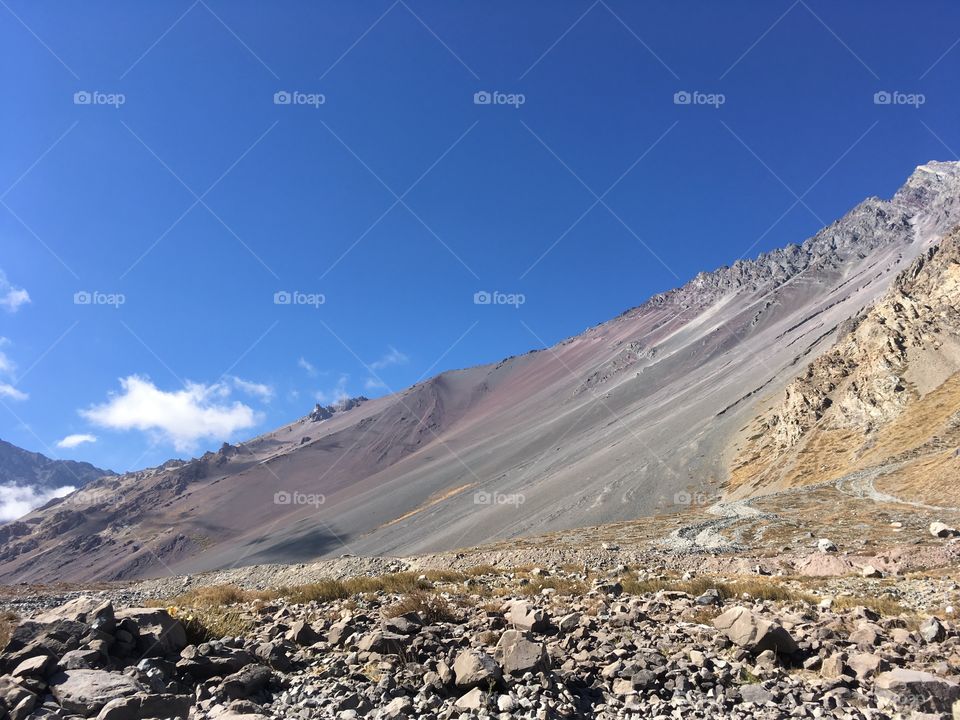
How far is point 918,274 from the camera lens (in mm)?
71625

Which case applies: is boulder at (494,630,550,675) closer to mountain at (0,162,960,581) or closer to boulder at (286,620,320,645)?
boulder at (286,620,320,645)

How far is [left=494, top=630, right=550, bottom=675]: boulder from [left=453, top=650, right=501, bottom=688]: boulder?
0.25 meters

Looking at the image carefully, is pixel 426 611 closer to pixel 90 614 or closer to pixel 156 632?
pixel 156 632

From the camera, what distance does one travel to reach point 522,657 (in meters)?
6.70

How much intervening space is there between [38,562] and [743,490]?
238645mm

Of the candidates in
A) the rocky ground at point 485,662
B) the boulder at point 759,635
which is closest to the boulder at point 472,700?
the rocky ground at point 485,662

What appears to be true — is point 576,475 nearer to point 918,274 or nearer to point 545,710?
point 918,274

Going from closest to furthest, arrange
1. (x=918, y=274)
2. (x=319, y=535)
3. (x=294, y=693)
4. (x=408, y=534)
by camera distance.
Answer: (x=294, y=693)
(x=918, y=274)
(x=408, y=534)
(x=319, y=535)

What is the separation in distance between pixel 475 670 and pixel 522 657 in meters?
0.67

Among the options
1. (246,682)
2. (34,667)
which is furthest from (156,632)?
(246,682)

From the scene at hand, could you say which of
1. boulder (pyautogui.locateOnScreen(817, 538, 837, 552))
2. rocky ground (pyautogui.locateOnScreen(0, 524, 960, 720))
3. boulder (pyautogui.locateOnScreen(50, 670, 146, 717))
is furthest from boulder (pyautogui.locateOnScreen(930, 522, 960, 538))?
boulder (pyautogui.locateOnScreen(50, 670, 146, 717))

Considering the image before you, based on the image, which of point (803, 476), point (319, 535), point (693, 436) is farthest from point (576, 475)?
point (319, 535)

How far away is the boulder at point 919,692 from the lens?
5977 mm

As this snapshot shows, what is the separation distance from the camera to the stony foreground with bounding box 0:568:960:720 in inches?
233
